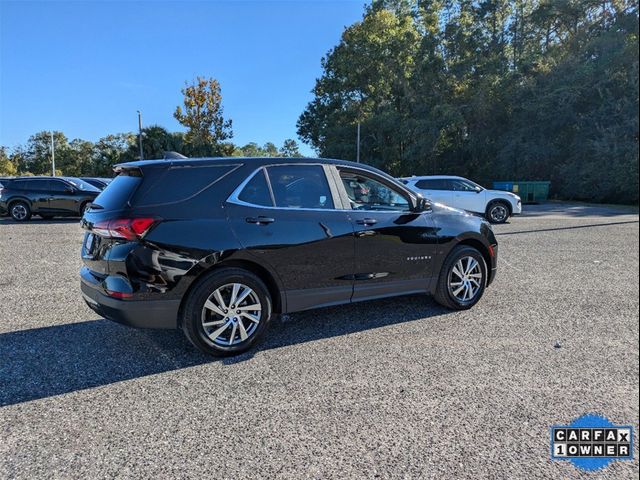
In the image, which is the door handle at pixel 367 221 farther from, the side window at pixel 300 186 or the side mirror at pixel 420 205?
the side mirror at pixel 420 205

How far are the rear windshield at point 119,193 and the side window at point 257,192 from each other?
2.92 ft

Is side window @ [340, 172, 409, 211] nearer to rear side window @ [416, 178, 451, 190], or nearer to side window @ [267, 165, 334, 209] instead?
side window @ [267, 165, 334, 209]

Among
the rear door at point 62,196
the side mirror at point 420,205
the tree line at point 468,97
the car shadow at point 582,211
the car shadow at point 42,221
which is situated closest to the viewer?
the side mirror at point 420,205

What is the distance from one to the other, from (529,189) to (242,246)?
25.1 m

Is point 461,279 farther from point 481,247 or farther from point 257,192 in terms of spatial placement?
point 257,192

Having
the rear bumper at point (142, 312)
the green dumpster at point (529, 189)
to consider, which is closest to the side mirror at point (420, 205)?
the rear bumper at point (142, 312)

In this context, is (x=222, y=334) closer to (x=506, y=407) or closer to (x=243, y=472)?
(x=243, y=472)

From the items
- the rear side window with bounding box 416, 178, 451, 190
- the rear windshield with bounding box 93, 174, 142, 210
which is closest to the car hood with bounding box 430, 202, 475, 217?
the rear windshield with bounding box 93, 174, 142, 210

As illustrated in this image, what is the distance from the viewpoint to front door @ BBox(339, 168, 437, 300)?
446cm

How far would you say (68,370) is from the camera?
11.8ft

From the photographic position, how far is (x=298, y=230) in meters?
4.09

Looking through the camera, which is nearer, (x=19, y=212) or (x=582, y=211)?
(x=19, y=212)

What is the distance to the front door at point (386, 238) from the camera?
14.6 ft

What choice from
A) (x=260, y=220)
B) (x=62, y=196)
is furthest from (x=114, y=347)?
(x=62, y=196)
